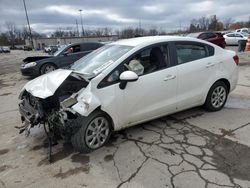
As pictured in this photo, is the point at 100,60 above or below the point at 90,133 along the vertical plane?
above

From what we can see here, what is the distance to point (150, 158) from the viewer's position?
314 centimetres

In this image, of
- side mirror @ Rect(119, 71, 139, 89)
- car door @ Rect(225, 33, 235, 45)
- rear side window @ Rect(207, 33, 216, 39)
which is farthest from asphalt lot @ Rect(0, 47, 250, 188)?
car door @ Rect(225, 33, 235, 45)

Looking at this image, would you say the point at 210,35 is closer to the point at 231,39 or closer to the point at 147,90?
the point at 231,39

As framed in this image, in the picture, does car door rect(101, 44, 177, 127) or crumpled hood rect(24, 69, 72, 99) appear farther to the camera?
car door rect(101, 44, 177, 127)

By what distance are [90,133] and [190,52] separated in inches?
92.9

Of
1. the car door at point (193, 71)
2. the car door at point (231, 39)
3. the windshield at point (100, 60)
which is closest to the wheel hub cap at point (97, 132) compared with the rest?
the windshield at point (100, 60)

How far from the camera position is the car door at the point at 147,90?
11.2ft

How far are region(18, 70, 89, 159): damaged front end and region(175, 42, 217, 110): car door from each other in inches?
67.8

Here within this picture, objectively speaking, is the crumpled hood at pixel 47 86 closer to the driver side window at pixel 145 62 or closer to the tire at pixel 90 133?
the tire at pixel 90 133

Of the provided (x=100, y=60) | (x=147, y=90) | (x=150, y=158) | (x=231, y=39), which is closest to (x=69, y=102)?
(x=100, y=60)

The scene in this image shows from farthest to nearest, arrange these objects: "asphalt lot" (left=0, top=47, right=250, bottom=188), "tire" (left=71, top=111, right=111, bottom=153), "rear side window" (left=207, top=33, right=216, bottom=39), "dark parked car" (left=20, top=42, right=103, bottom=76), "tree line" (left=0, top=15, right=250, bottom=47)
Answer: "tree line" (left=0, top=15, right=250, bottom=47) < "rear side window" (left=207, top=33, right=216, bottom=39) < "dark parked car" (left=20, top=42, right=103, bottom=76) < "tire" (left=71, top=111, right=111, bottom=153) < "asphalt lot" (left=0, top=47, right=250, bottom=188)

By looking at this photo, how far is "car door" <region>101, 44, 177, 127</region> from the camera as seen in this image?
342cm

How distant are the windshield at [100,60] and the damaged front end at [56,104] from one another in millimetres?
245

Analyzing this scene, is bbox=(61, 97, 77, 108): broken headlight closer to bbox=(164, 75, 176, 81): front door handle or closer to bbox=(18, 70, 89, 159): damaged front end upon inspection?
bbox=(18, 70, 89, 159): damaged front end
